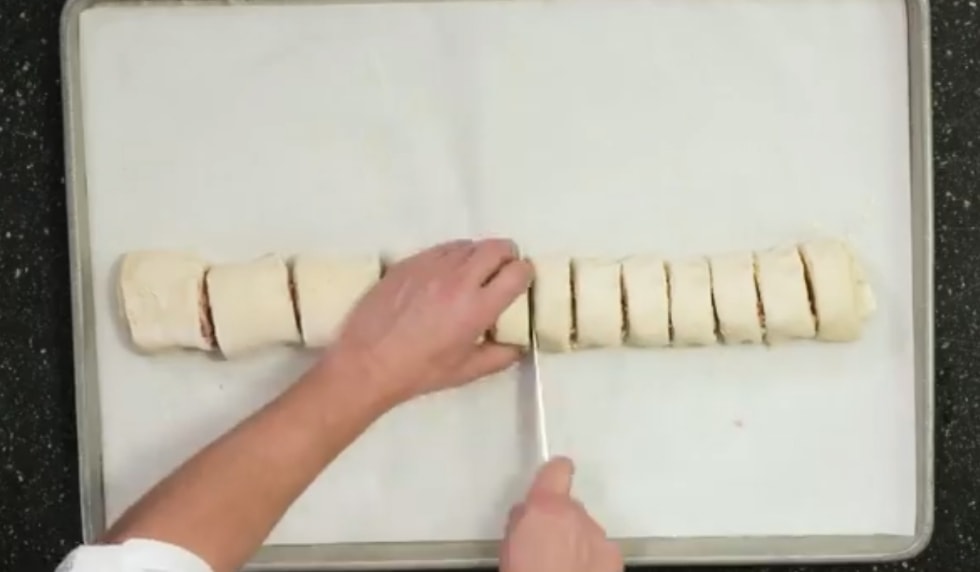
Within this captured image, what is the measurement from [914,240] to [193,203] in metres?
0.62

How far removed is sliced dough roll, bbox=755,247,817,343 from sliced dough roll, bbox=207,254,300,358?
39cm

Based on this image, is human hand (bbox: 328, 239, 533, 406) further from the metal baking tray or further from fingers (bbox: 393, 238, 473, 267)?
the metal baking tray

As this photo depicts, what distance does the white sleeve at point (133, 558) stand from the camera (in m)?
0.79

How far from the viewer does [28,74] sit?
1.13m

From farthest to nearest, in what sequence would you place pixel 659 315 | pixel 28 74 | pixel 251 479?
pixel 28 74
pixel 659 315
pixel 251 479

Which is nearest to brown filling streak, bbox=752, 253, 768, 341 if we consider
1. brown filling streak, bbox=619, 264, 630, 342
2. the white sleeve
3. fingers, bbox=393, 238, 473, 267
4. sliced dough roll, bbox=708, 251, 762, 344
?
sliced dough roll, bbox=708, 251, 762, 344

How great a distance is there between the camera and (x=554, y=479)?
3.36ft

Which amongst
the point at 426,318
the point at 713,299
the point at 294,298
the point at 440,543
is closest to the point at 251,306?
the point at 294,298

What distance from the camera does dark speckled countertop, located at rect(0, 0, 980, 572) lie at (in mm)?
1108

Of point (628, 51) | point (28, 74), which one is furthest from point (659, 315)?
point (28, 74)

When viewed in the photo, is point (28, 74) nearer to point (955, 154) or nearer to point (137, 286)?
point (137, 286)

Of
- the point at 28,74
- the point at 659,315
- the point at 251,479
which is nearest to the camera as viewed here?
the point at 251,479

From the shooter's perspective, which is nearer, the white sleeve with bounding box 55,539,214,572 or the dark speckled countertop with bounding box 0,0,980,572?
the white sleeve with bounding box 55,539,214,572

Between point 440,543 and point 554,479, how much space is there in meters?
0.13
